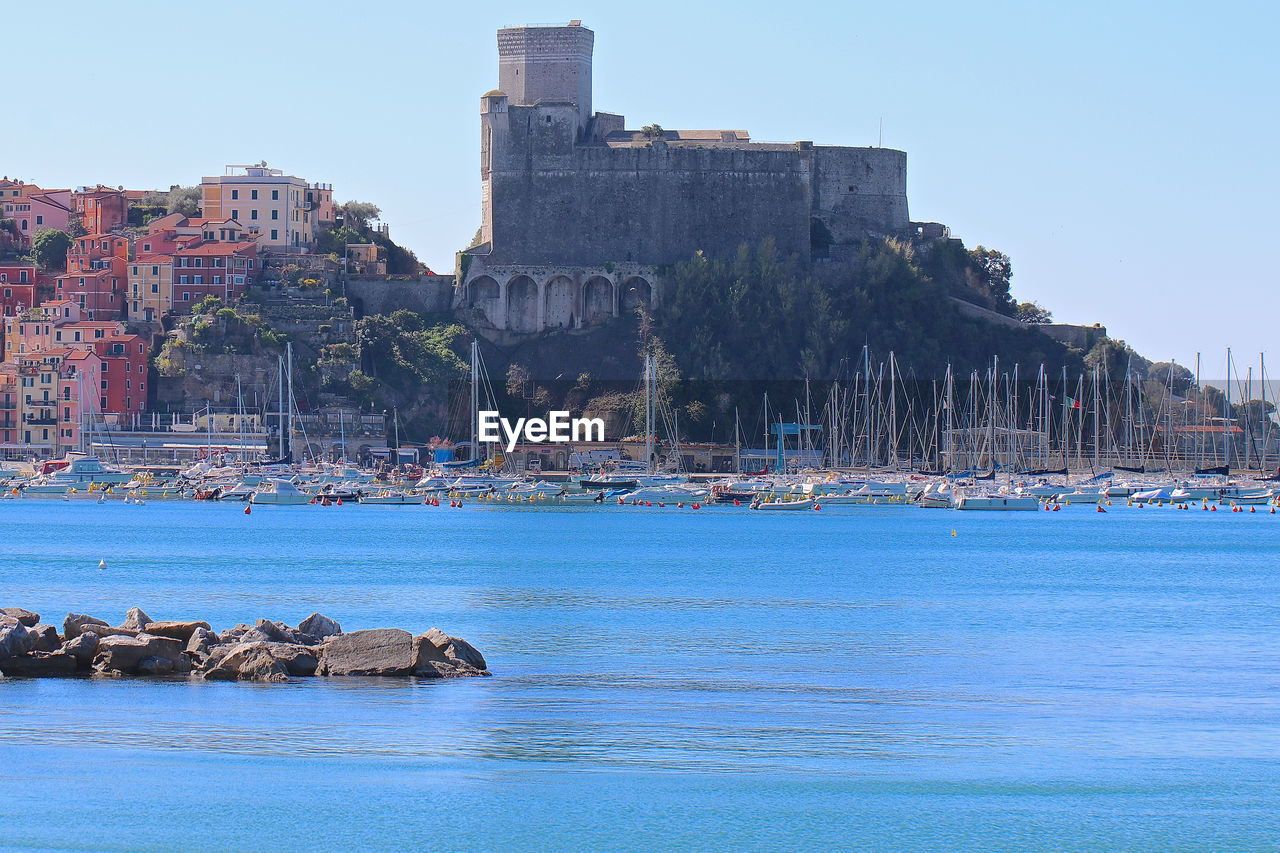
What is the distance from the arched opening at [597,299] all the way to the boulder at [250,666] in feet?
178

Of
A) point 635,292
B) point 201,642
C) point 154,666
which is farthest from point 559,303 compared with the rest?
point 154,666

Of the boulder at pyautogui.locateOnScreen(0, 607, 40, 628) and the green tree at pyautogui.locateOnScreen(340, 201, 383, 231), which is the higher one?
the green tree at pyautogui.locateOnScreen(340, 201, 383, 231)

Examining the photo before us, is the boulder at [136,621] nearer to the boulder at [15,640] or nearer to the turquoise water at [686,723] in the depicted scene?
the boulder at [15,640]

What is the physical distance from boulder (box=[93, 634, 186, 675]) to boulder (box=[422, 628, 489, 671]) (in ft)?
9.25

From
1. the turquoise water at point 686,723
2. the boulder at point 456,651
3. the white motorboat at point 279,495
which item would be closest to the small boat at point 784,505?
the white motorboat at point 279,495

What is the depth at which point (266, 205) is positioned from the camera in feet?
266

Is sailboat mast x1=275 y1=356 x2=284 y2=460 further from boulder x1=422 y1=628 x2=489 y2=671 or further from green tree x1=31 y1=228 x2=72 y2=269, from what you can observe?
boulder x1=422 y1=628 x2=489 y2=671

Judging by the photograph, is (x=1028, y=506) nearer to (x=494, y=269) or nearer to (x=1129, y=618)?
(x=494, y=269)

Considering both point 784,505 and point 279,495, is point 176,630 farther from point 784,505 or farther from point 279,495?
point 279,495

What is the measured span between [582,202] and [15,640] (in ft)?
183

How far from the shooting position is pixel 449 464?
70562 mm

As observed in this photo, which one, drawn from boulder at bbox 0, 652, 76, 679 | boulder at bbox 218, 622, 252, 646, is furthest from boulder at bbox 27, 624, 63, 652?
boulder at bbox 218, 622, 252, 646

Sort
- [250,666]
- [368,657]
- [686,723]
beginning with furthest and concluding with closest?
[368,657] → [250,666] → [686,723]

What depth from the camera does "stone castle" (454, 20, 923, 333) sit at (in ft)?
243
